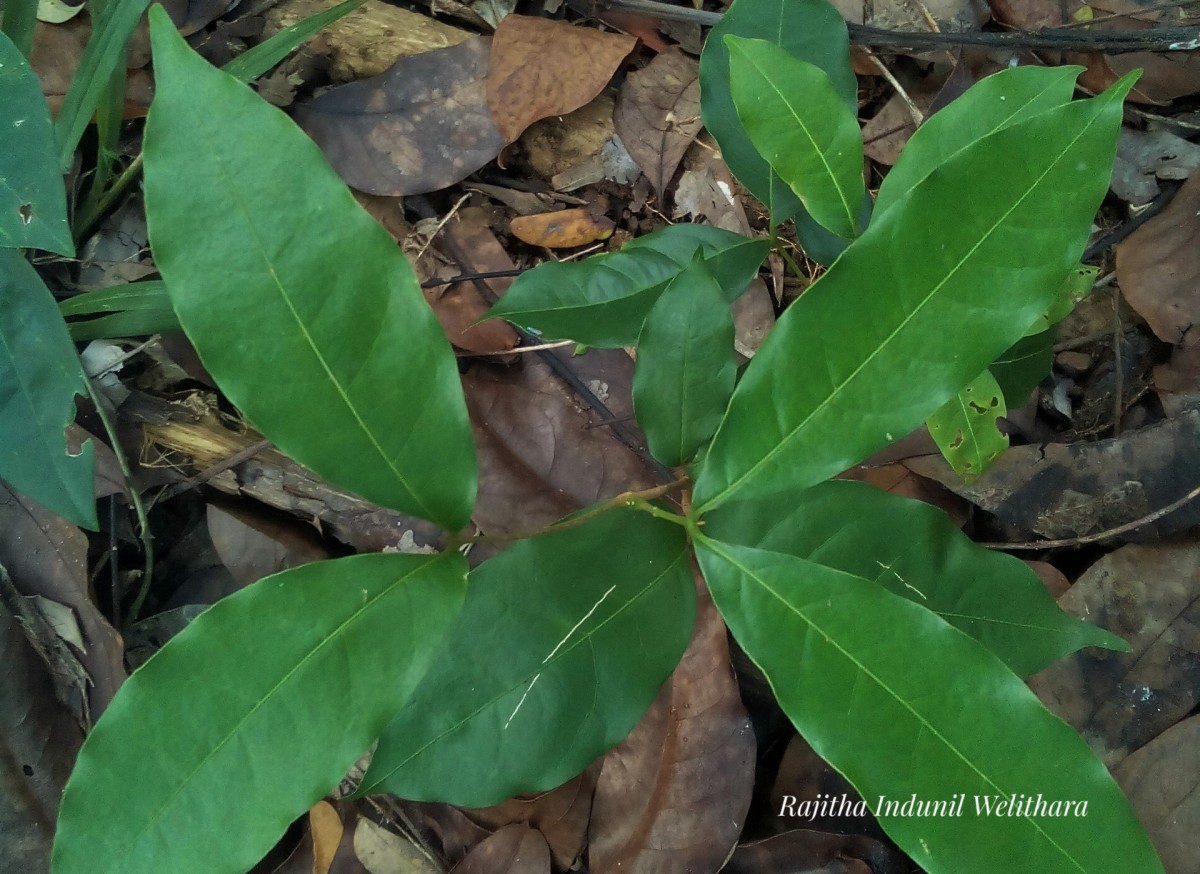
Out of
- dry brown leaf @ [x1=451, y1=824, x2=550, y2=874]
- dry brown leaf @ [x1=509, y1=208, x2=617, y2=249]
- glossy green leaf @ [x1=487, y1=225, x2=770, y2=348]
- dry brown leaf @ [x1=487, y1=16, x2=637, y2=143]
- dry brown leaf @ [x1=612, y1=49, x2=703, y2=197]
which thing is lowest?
dry brown leaf @ [x1=451, y1=824, x2=550, y2=874]

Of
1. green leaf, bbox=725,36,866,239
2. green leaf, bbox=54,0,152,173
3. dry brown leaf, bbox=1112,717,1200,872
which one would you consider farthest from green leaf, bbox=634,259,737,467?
green leaf, bbox=54,0,152,173

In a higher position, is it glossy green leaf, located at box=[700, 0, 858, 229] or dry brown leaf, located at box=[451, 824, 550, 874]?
glossy green leaf, located at box=[700, 0, 858, 229]

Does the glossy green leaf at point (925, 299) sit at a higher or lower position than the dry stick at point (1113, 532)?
higher

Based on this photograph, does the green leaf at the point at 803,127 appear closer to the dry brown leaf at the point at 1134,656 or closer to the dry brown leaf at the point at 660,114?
the dry brown leaf at the point at 660,114

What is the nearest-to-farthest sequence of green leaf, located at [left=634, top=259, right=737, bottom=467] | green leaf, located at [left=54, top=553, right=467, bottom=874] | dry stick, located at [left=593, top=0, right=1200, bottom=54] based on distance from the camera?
green leaf, located at [left=54, top=553, right=467, bottom=874]
green leaf, located at [left=634, top=259, right=737, bottom=467]
dry stick, located at [left=593, top=0, right=1200, bottom=54]

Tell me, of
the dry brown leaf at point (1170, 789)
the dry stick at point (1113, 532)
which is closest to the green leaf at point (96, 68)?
the dry stick at point (1113, 532)

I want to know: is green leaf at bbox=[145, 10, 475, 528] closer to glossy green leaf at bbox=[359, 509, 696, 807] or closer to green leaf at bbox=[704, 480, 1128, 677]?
glossy green leaf at bbox=[359, 509, 696, 807]

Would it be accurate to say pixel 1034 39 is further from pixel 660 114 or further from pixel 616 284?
pixel 616 284
